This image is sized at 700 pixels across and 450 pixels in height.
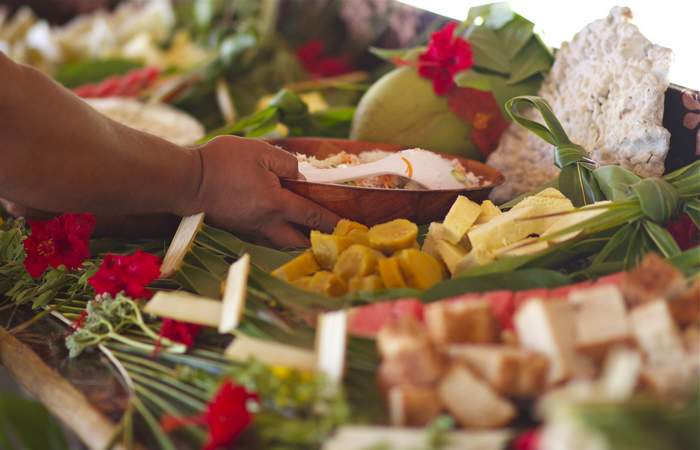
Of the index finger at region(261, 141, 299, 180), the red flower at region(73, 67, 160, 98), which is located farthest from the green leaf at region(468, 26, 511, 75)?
the red flower at region(73, 67, 160, 98)

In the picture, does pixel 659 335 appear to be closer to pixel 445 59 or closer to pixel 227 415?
pixel 227 415

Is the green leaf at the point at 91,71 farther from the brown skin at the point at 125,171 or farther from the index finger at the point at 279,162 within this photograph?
the index finger at the point at 279,162

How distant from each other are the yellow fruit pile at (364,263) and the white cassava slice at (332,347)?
7.5 inches

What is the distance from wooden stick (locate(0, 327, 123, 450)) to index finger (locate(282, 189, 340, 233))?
0.39 metres

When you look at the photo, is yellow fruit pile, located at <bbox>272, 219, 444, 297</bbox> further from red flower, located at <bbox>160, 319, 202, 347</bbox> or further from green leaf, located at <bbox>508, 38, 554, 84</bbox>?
green leaf, located at <bbox>508, 38, 554, 84</bbox>

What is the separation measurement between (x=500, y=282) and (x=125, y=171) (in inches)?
19.9

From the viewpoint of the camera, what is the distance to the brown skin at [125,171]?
3.03 ft

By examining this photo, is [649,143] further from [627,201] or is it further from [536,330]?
[536,330]

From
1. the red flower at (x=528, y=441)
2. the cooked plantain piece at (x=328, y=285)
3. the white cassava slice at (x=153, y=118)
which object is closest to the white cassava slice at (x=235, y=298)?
the cooked plantain piece at (x=328, y=285)

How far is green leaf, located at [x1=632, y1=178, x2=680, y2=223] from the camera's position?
93 cm

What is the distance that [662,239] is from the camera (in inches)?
35.9

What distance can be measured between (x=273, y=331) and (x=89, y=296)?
1.27ft

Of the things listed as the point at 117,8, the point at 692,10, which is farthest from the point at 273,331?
the point at 117,8

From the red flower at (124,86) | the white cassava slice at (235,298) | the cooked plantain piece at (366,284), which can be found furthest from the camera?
the red flower at (124,86)
